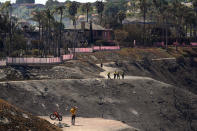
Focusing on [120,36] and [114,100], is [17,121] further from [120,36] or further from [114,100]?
[120,36]

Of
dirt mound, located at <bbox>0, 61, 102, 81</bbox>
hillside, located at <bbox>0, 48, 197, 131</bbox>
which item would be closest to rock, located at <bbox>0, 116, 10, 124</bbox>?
→ hillside, located at <bbox>0, 48, 197, 131</bbox>

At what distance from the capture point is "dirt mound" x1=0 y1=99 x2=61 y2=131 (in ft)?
135

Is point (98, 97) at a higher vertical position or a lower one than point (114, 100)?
higher

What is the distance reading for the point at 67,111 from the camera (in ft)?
217

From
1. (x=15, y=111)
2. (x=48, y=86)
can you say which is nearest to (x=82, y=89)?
(x=48, y=86)

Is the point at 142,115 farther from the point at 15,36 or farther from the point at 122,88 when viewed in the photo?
the point at 15,36

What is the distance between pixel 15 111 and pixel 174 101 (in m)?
42.3

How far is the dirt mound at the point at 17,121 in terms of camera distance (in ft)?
135

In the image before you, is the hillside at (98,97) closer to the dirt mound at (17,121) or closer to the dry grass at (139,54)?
the dirt mound at (17,121)

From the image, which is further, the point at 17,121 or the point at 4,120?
the point at 17,121

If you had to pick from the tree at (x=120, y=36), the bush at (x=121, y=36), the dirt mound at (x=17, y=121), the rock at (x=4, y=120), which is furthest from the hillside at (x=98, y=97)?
the bush at (x=121, y=36)

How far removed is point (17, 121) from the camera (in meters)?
42.3

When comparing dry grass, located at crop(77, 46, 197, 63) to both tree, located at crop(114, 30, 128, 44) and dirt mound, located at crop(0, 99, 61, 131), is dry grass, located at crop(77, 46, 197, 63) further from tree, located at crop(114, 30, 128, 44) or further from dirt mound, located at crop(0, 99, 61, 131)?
dirt mound, located at crop(0, 99, 61, 131)

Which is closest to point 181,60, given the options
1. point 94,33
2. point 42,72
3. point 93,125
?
point 94,33
